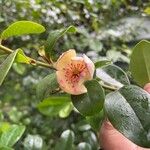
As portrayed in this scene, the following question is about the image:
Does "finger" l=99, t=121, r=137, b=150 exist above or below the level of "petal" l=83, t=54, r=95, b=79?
below

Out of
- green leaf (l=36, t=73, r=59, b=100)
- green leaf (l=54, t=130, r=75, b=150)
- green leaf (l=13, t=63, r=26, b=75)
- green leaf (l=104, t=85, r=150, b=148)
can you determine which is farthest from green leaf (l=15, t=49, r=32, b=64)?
green leaf (l=13, t=63, r=26, b=75)

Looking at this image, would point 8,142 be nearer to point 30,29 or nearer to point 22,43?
point 30,29

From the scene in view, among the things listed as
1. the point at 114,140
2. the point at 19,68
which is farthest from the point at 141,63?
the point at 19,68

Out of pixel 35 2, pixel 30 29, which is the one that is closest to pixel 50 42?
pixel 30 29

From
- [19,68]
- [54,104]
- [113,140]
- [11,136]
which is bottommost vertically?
[19,68]

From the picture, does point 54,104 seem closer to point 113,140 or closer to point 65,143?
point 65,143

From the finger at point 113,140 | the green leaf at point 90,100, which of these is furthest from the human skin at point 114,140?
the green leaf at point 90,100

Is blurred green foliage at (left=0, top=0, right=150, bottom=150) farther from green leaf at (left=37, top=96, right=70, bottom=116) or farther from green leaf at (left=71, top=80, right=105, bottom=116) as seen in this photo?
green leaf at (left=71, top=80, right=105, bottom=116)
